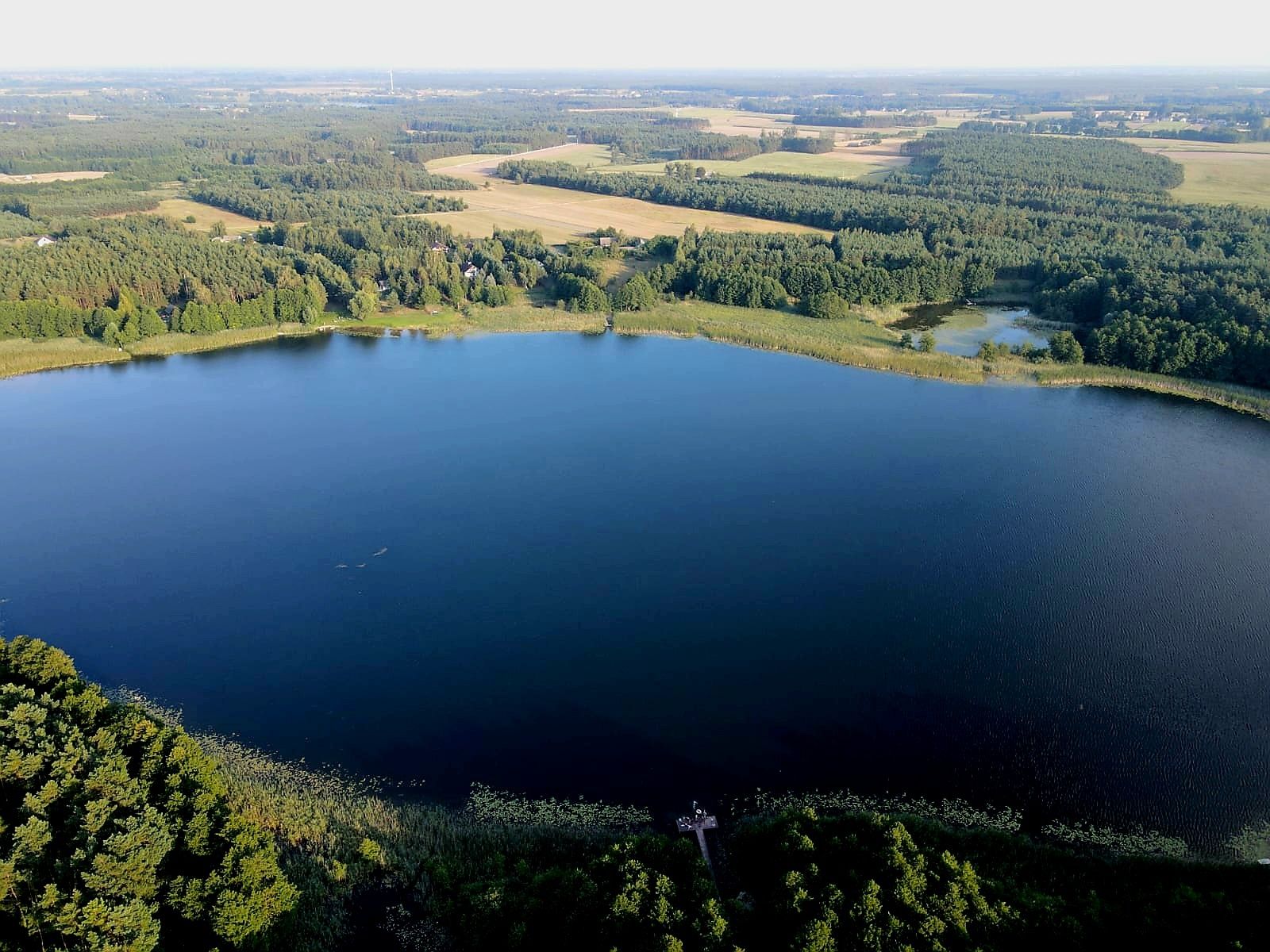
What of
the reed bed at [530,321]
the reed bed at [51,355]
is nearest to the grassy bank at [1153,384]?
the reed bed at [530,321]

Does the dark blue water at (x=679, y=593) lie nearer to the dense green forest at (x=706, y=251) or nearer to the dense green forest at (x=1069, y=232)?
the dense green forest at (x=1069, y=232)

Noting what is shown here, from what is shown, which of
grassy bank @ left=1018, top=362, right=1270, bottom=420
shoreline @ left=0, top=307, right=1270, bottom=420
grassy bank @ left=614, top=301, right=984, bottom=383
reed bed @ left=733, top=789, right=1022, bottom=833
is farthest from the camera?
grassy bank @ left=614, top=301, right=984, bottom=383

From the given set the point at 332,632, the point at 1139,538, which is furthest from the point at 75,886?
the point at 1139,538

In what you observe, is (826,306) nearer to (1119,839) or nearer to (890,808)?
(890,808)

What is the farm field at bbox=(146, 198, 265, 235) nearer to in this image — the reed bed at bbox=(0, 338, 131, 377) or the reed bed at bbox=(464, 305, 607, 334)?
the reed bed at bbox=(0, 338, 131, 377)

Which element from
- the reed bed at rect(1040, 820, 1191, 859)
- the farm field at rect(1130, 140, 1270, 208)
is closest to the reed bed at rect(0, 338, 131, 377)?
the reed bed at rect(1040, 820, 1191, 859)

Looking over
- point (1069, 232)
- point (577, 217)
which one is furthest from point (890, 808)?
point (577, 217)

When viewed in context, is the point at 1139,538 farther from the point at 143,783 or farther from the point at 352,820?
the point at 143,783
